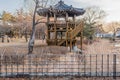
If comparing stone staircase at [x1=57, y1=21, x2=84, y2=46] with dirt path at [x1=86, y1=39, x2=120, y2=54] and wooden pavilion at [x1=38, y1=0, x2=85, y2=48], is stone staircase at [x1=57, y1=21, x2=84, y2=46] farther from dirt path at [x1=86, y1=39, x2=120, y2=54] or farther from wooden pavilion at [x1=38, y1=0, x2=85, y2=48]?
dirt path at [x1=86, y1=39, x2=120, y2=54]

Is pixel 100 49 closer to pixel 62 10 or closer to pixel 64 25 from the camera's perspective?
pixel 64 25

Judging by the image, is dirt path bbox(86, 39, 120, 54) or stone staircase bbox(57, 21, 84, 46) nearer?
dirt path bbox(86, 39, 120, 54)

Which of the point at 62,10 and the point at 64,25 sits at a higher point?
the point at 62,10

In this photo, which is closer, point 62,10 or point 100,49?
point 62,10

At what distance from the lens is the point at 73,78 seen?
663 centimetres

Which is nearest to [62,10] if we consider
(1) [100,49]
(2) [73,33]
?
(2) [73,33]

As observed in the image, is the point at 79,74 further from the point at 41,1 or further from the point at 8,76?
the point at 41,1

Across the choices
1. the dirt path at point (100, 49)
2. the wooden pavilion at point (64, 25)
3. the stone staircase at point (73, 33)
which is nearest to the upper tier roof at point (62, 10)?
the wooden pavilion at point (64, 25)

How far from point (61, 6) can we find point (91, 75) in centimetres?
1356

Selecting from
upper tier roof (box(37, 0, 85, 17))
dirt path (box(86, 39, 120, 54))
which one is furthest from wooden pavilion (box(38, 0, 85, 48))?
dirt path (box(86, 39, 120, 54))

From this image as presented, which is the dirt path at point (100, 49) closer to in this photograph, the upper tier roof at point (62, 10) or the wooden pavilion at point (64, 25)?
the wooden pavilion at point (64, 25)

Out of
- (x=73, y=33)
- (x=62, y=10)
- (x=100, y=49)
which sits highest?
(x=62, y=10)

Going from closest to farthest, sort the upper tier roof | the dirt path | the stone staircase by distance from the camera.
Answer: the dirt path, the stone staircase, the upper tier roof

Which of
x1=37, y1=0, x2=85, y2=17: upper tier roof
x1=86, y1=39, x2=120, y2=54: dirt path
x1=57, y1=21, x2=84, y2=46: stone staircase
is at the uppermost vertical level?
x1=37, y1=0, x2=85, y2=17: upper tier roof
